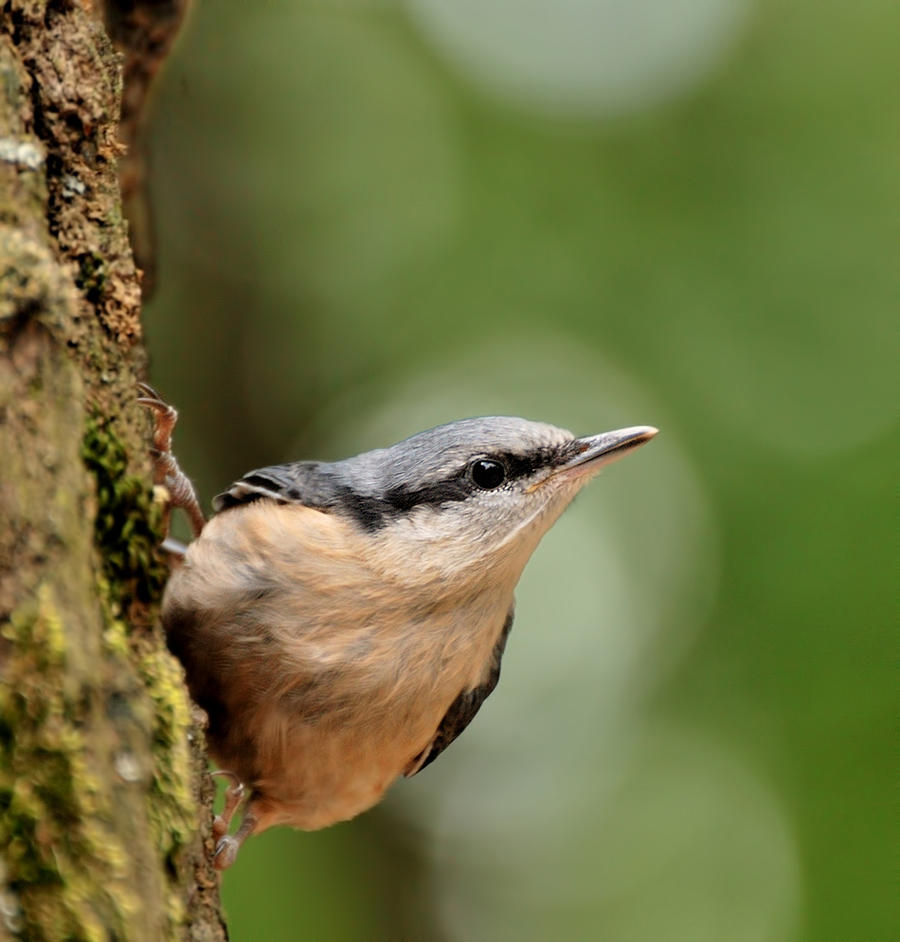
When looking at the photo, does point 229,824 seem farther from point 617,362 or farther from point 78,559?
point 617,362

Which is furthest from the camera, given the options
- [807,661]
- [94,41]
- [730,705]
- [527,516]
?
[730,705]

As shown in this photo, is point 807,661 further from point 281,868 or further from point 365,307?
point 365,307

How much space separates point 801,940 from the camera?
457cm

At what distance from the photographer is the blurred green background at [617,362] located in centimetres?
502

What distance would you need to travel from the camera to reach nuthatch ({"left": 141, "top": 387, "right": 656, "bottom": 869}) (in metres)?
2.71

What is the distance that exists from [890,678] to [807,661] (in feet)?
1.43

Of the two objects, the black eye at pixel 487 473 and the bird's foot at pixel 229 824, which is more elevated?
the black eye at pixel 487 473

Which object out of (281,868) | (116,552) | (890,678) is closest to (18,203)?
(116,552)

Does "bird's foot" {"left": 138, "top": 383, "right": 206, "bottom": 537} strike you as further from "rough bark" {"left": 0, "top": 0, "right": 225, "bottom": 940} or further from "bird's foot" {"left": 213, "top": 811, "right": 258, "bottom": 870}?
"bird's foot" {"left": 213, "top": 811, "right": 258, "bottom": 870}

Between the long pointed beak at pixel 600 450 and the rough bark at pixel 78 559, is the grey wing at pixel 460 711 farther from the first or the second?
the rough bark at pixel 78 559

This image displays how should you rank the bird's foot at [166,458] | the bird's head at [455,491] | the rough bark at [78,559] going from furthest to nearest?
the bird's head at [455,491] → the bird's foot at [166,458] → the rough bark at [78,559]

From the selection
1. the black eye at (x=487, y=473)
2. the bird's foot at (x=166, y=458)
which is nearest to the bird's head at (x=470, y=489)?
the black eye at (x=487, y=473)

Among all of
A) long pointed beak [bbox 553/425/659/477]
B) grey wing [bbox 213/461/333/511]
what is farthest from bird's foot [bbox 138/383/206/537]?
long pointed beak [bbox 553/425/659/477]

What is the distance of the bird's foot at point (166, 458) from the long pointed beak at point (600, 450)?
1187 millimetres
